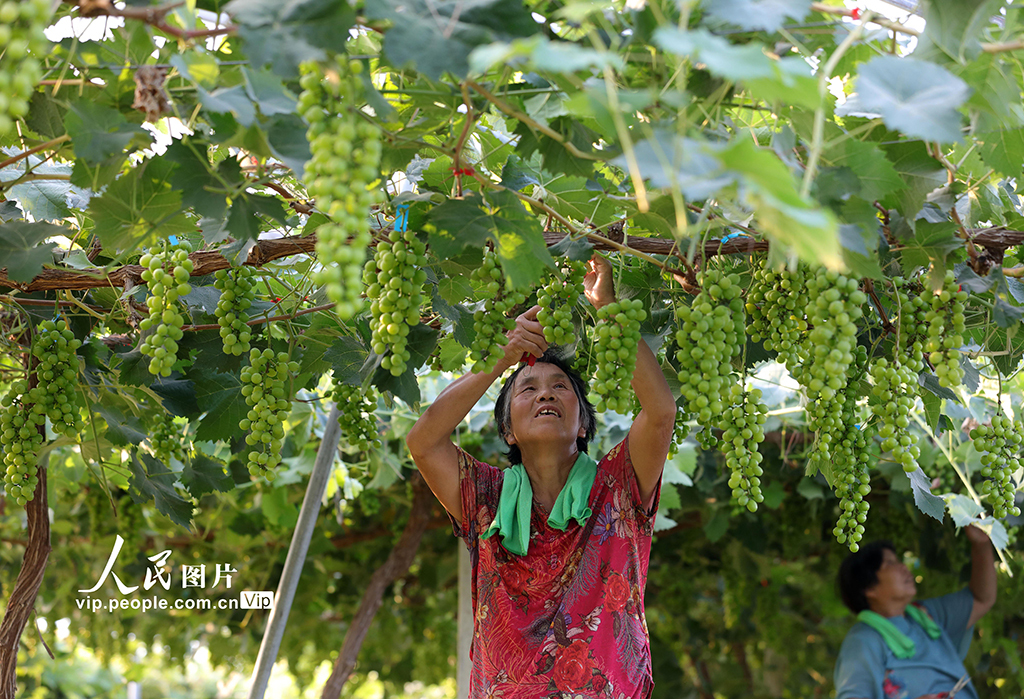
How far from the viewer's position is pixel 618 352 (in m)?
1.56

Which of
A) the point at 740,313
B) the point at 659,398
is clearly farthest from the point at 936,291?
the point at 659,398

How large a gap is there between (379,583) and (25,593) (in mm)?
2212

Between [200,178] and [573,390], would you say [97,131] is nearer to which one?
[200,178]

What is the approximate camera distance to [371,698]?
550 inches

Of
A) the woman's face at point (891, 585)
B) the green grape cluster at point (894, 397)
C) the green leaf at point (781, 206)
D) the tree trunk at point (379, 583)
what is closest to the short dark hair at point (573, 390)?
the green grape cluster at point (894, 397)

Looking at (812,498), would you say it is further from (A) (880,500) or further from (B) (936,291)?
(B) (936,291)

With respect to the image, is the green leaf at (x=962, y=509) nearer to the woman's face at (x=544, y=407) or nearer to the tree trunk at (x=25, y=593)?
the woman's face at (x=544, y=407)

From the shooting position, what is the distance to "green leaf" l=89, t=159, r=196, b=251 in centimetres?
154

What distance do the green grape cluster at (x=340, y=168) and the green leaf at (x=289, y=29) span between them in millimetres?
33

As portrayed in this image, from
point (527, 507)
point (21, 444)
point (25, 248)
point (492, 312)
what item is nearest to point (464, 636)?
point (527, 507)

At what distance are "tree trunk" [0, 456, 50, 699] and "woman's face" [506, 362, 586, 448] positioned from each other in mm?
1347

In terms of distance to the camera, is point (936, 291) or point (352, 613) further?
point (352, 613)

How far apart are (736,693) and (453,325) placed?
662 centimetres

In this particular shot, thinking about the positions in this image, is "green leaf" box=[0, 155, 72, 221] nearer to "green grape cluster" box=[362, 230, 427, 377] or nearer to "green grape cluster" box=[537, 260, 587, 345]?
"green grape cluster" box=[362, 230, 427, 377]
